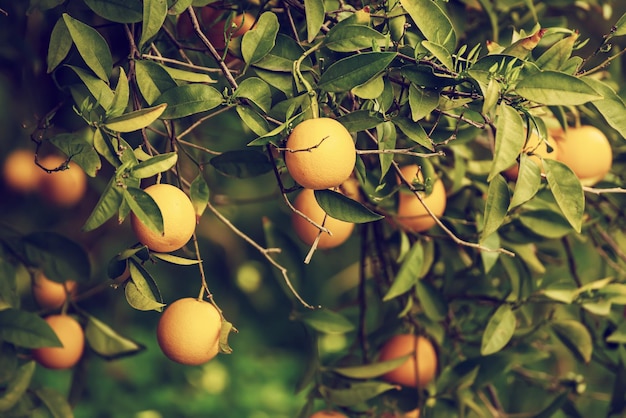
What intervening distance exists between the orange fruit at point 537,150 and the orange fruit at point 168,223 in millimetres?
345

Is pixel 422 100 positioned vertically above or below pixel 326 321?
above

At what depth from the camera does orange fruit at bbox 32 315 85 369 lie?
1.07m

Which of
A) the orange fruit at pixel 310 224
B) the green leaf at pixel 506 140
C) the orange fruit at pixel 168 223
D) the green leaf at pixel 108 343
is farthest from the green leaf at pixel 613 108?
the green leaf at pixel 108 343

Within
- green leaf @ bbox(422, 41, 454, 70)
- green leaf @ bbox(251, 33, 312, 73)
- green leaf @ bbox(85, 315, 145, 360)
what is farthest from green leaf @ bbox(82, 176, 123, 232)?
green leaf @ bbox(85, 315, 145, 360)

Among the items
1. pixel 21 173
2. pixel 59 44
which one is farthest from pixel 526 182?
pixel 21 173

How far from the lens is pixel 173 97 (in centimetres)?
80

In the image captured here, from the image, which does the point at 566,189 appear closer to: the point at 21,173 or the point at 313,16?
the point at 313,16

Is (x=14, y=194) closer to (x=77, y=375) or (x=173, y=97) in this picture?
(x=77, y=375)

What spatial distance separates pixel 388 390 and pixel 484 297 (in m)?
0.19

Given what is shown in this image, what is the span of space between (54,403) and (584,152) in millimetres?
808

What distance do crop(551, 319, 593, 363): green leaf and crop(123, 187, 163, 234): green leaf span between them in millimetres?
625

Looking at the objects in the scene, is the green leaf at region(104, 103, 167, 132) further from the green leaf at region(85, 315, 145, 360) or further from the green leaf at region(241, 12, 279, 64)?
the green leaf at region(85, 315, 145, 360)

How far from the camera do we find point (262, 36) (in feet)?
2.63

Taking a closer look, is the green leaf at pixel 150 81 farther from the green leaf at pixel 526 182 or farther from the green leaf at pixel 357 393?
the green leaf at pixel 357 393
